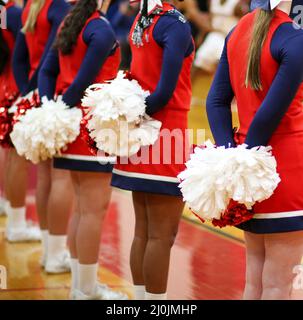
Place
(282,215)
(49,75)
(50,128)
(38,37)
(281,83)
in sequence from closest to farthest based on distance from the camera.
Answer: (281,83) < (282,215) < (50,128) < (49,75) < (38,37)

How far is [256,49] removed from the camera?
2252 mm

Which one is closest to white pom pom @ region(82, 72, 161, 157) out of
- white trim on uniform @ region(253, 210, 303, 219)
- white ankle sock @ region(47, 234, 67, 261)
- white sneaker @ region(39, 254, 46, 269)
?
white trim on uniform @ region(253, 210, 303, 219)

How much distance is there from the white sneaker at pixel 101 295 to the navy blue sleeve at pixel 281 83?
1.56m

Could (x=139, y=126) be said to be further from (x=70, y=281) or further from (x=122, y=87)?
(x=70, y=281)

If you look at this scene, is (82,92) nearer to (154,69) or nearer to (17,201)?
(154,69)

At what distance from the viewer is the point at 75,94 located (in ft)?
11.0

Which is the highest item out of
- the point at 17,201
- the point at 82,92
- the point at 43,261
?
the point at 82,92

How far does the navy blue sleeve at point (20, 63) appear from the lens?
13.7ft

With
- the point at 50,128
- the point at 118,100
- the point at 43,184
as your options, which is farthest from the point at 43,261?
the point at 118,100

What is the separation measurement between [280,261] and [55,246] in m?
2.00

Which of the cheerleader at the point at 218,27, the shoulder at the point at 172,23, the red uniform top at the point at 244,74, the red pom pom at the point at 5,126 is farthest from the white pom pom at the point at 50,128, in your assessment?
the cheerleader at the point at 218,27
